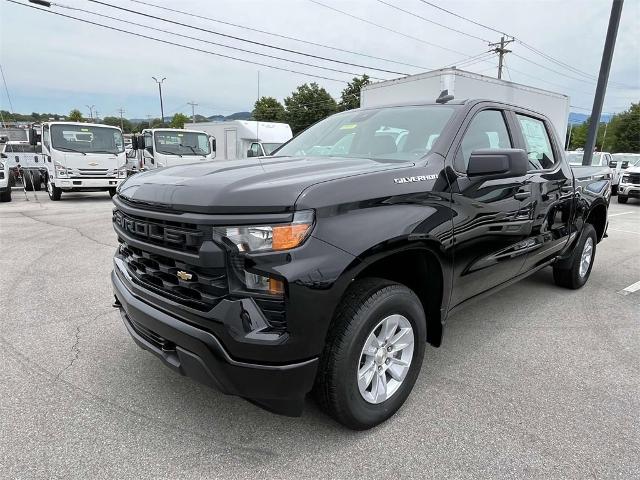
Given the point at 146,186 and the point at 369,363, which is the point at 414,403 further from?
the point at 146,186

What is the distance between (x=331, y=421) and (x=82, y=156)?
41.6ft

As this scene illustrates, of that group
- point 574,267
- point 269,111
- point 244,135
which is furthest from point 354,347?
point 269,111

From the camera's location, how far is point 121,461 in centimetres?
217

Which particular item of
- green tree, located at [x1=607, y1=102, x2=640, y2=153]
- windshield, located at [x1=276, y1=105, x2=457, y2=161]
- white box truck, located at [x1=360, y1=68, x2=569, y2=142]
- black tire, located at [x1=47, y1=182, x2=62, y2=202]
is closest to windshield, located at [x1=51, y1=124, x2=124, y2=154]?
black tire, located at [x1=47, y1=182, x2=62, y2=202]

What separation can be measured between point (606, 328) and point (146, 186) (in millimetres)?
4082

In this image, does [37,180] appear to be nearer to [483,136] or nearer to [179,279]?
[179,279]

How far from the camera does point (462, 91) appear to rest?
492 inches

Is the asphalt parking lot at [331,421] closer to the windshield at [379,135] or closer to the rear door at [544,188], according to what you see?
the rear door at [544,188]

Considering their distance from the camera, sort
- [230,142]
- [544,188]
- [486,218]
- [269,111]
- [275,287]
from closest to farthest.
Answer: [275,287], [486,218], [544,188], [230,142], [269,111]

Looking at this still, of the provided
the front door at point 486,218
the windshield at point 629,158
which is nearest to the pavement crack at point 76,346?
the front door at point 486,218

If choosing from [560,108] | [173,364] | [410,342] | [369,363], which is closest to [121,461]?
[173,364]

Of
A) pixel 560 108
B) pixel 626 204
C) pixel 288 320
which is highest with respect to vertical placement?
pixel 560 108

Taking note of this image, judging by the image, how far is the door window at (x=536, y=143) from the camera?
3.74 metres

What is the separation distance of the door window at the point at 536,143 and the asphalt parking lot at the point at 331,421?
57.9 inches
